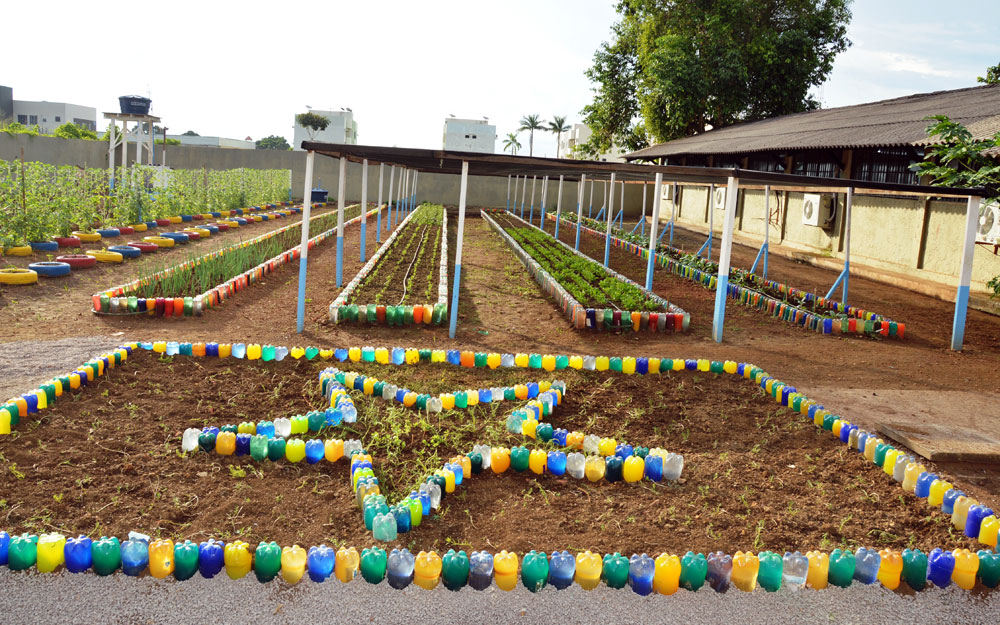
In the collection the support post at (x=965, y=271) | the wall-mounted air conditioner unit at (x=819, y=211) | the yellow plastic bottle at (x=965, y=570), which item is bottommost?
the yellow plastic bottle at (x=965, y=570)

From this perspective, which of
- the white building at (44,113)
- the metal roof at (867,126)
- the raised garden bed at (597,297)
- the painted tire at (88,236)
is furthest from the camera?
the white building at (44,113)

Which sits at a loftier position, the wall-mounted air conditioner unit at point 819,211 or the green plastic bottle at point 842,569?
the wall-mounted air conditioner unit at point 819,211

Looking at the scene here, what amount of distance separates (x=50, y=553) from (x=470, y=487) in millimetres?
2066

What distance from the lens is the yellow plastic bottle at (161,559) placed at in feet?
10.6

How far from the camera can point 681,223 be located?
28.4 metres

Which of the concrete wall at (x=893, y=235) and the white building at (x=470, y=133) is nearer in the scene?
the concrete wall at (x=893, y=235)

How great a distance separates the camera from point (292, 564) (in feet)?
10.6

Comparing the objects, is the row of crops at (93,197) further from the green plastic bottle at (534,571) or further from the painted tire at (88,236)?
the green plastic bottle at (534,571)

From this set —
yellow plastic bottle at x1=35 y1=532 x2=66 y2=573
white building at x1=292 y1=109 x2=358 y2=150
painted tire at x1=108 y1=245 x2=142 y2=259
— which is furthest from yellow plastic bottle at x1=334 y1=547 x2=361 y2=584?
white building at x1=292 y1=109 x2=358 y2=150

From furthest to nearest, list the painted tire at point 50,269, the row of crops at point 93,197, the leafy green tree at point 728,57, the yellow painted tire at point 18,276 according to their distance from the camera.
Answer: the leafy green tree at point 728,57
the row of crops at point 93,197
the painted tire at point 50,269
the yellow painted tire at point 18,276

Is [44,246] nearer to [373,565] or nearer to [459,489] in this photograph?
[459,489]

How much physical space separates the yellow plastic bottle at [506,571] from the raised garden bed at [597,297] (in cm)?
571

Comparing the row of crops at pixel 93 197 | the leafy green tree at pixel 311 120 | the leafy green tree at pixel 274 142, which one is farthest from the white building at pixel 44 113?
the row of crops at pixel 93 197

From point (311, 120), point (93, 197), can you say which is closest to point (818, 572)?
point (93, 197)
